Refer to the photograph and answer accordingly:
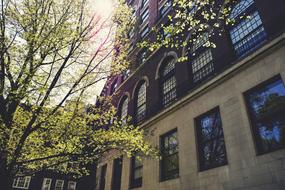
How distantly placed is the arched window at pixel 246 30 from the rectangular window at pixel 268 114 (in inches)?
90.1

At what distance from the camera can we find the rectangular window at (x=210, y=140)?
1024 cm

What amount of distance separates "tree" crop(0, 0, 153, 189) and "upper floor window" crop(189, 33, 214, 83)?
6.01 m

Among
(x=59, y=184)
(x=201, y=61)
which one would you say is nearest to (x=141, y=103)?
(x=201, y=61)

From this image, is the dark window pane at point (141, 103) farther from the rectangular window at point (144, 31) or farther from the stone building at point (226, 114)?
the rectangular window at point (144, 31)

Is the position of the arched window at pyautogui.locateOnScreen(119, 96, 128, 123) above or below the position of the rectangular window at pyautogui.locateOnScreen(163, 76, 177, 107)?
above

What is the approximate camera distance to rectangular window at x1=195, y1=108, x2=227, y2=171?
10.2m

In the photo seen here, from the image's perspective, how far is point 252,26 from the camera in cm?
1091

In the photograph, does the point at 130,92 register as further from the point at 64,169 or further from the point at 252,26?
the point at 252,26

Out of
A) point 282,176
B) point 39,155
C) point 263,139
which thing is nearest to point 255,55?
point 263,139

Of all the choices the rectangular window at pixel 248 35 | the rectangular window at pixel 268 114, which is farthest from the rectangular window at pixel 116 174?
the rectangular window at pixel 248 35

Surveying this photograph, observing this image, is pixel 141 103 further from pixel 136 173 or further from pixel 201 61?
pixel 201 61

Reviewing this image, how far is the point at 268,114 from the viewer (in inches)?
344

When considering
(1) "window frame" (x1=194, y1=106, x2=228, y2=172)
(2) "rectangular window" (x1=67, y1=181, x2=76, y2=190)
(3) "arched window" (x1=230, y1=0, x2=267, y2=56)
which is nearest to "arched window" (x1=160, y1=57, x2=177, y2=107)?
(1) "window frame" (x1=194, y1=106, x2=228, y2=172)

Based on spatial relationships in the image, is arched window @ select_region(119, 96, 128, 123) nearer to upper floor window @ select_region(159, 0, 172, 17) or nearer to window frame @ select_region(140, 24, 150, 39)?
window frame @ select_region(140, 24, 150, 39)
